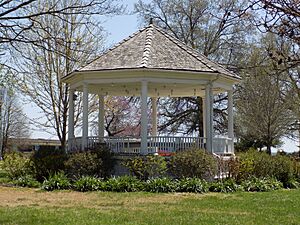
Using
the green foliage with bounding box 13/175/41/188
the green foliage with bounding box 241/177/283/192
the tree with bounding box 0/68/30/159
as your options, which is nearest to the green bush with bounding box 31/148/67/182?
the green foliage with bounding box 13/175/41/188

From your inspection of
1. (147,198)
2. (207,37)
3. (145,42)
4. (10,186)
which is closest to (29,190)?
(10,186)

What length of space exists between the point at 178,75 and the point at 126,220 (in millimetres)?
10071

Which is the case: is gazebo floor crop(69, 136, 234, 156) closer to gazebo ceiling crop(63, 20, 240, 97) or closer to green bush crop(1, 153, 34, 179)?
green bush crop(1, 153, 34, 179)

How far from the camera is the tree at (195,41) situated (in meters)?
31.7

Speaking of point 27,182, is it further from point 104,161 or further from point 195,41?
point 195,41

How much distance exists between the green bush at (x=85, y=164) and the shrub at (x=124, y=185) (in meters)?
1.51

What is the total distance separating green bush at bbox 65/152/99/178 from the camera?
1773cm

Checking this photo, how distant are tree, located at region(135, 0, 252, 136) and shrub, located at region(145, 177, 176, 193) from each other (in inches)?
645

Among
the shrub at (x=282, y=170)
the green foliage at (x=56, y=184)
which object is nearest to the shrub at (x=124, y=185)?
the green foliage at (x=56, y=184)

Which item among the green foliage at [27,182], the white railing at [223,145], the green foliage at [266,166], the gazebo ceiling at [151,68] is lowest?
the green foliage at [27,182]

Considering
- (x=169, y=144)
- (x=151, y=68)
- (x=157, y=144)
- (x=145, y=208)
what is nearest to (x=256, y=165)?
(x=169, y=144)

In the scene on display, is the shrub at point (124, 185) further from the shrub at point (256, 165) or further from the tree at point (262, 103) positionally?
the tree at point (262, 103)

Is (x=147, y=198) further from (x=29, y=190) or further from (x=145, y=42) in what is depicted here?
(x=145, y=42)

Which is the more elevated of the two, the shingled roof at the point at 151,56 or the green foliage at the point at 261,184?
the shingled roof at the point at 151,56
